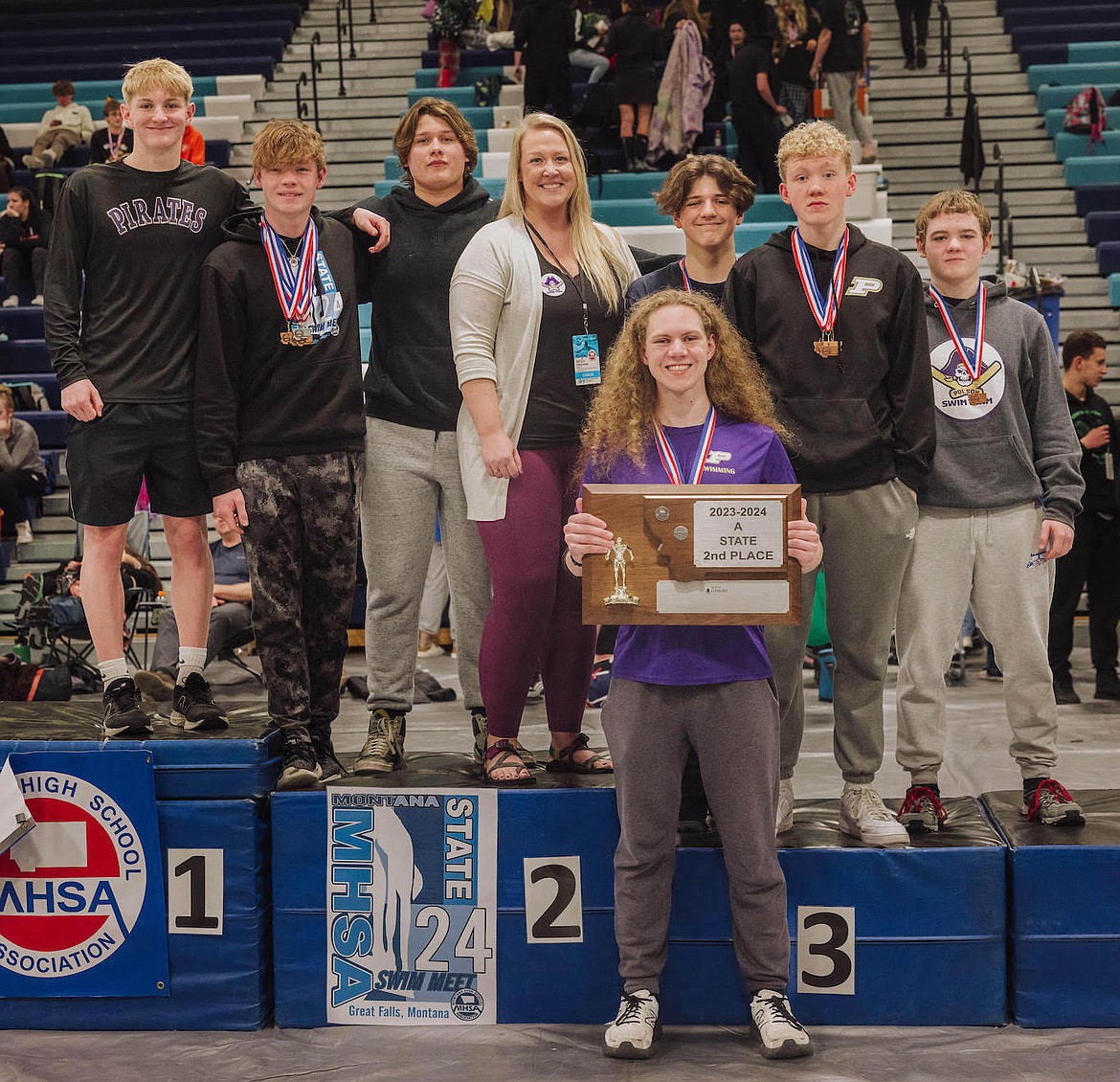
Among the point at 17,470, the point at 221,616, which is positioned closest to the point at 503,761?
the point at 221,616

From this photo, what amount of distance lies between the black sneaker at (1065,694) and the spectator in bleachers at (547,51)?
5.33 m

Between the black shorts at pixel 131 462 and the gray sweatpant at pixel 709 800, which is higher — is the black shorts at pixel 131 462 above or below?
above

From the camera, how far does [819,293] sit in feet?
9.50

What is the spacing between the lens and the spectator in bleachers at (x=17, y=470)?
8.23m

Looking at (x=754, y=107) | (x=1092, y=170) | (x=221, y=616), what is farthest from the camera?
(x=1092, y=170)

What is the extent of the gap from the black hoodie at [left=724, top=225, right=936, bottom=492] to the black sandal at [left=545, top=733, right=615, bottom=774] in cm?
82

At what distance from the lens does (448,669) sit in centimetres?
689

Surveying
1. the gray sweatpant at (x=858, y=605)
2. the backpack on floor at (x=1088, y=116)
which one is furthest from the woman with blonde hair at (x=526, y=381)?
the backpack on floor at (x=1088, y=116)

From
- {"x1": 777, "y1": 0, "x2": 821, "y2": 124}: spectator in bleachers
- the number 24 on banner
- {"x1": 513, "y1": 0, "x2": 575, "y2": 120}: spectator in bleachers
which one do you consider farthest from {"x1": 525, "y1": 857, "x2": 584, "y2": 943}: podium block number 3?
{"x1": 777, "y1": 0, "x2": 821, "y2": 124}: spectator in bleachers

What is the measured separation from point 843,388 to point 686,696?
0.76 metres

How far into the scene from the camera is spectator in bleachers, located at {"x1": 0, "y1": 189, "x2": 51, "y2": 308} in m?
9.95

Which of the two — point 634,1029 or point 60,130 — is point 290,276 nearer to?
point 634,1029

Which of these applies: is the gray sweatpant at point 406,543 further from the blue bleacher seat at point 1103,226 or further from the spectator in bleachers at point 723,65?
the blue bleacher seat at point 1103,226

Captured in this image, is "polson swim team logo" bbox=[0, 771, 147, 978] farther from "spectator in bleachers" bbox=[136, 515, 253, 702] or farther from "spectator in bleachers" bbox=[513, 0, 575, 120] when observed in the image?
"spectator in bleachers" bbox=[513, 0, 575, 120]
